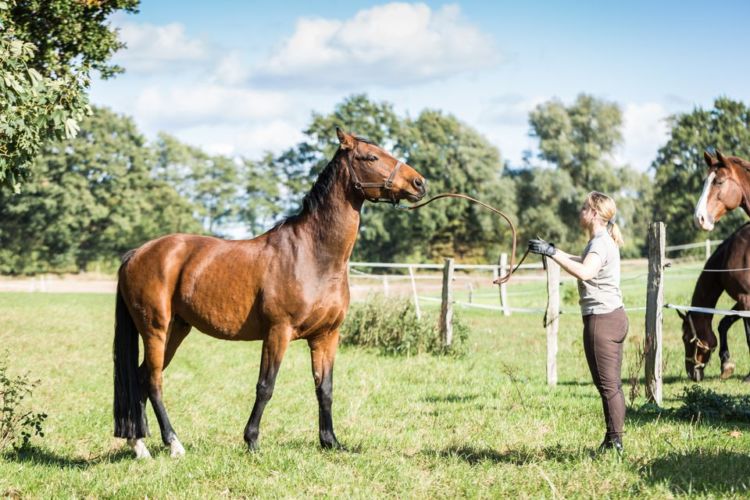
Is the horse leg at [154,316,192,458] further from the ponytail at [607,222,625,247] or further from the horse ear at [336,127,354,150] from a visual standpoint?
the ponytail at [607,222,625,247]

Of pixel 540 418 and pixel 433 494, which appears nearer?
pixel 433 494

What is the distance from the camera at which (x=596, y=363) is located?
17.9ft

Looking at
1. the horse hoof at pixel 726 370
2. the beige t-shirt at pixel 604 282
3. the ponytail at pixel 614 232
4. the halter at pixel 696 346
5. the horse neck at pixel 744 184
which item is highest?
the horse neck at pixel 744 184

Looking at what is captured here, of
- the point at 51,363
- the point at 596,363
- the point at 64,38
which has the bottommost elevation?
the point at 51,363

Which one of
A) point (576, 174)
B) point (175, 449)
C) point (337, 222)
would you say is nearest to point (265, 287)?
point (337, 222)

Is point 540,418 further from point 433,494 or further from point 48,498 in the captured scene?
point 48,498

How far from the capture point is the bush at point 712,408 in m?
7.18

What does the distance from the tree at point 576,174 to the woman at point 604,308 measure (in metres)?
48.3

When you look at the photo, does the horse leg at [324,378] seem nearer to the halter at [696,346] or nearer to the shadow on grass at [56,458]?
the shadow on grass at [56,458]

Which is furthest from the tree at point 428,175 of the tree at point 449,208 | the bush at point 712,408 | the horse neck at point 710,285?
the bush at point 712,408

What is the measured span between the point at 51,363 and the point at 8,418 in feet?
21.1

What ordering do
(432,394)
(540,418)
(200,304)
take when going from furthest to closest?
(432,394), (540,418), (200,304)

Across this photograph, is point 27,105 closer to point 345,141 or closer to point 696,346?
point 345,141

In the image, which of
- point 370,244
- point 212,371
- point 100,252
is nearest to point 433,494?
point 212,371
